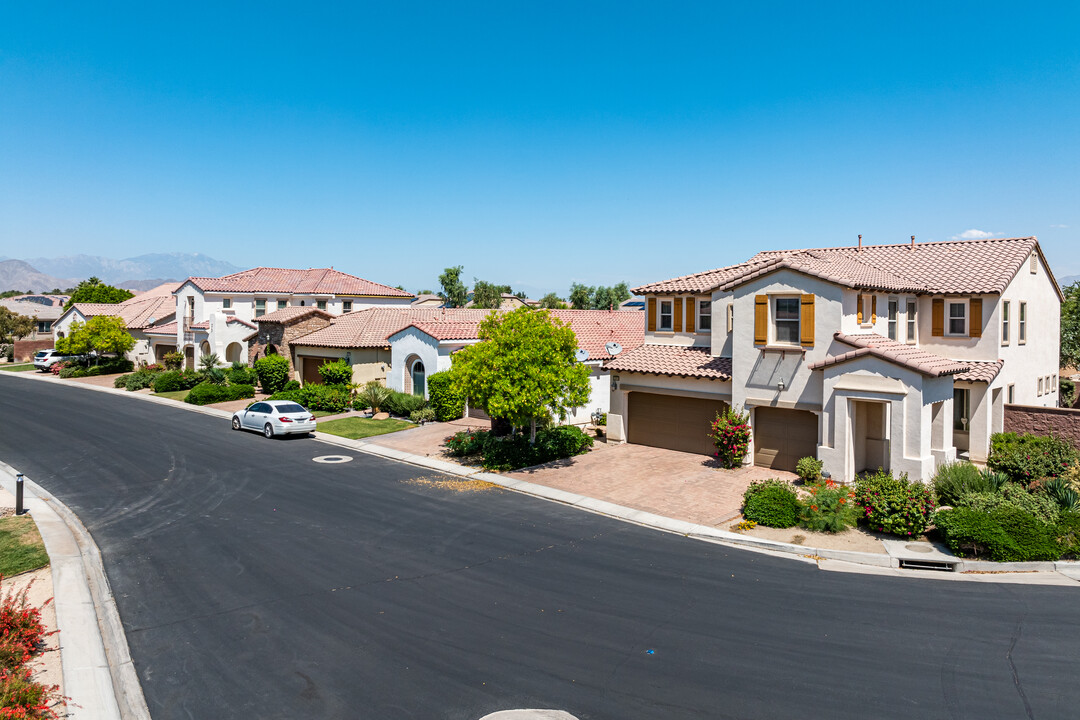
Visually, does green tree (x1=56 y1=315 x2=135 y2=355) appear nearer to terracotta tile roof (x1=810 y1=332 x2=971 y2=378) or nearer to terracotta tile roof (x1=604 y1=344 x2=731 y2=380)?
terracotta tile roof (x1=604 y1=344 x2=731 y2=380)

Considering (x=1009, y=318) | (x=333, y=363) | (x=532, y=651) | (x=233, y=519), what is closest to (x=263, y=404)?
(x=333, y=363)

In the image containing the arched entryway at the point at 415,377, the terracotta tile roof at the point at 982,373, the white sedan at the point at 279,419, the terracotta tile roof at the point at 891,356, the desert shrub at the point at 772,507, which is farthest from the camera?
the arched entryway at the point at 415,377

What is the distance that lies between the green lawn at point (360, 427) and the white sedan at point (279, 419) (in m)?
1.36

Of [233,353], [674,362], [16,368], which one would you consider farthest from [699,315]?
[16,368]

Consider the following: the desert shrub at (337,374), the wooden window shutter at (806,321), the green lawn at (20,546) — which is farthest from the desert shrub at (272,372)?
the wooden window shutter at (806,321)

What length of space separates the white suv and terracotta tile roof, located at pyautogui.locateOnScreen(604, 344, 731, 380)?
51.6 meters

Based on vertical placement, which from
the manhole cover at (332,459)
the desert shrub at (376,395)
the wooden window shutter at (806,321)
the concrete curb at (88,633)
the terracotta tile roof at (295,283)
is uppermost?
the terracotta tile roof at (295,283)

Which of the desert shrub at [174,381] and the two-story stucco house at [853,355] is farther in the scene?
the desert shrub at [174,381]

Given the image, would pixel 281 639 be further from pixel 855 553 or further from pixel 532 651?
pixel 855 553

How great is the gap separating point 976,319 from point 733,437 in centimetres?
933

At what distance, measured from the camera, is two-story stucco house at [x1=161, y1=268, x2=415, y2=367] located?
4494 centimetres

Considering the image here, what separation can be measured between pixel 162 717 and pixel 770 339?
59.0 feet

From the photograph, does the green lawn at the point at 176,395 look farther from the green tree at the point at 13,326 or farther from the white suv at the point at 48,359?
the green tree at the point at 13,326

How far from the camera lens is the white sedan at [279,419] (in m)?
27.9
